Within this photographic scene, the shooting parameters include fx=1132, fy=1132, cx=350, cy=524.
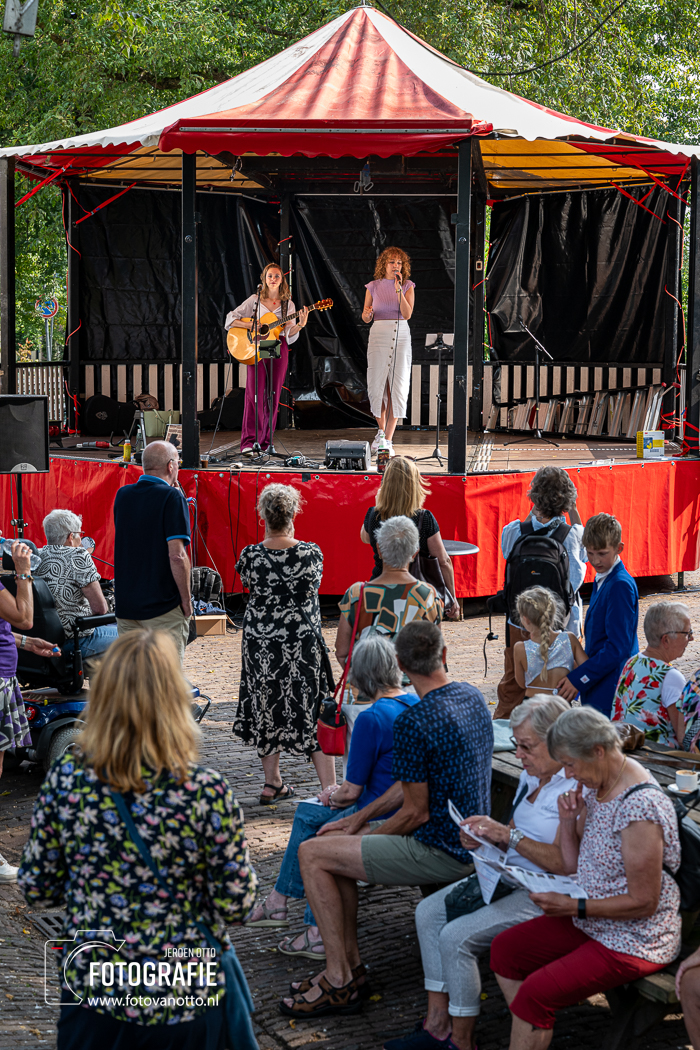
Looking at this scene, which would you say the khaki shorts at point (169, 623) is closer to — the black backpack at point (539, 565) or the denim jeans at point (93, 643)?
the denim jeans at point (93, 643)

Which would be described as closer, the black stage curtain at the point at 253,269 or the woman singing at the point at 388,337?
the woman singing at the point at 388,337

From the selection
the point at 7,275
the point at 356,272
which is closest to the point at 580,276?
the point at 356,272

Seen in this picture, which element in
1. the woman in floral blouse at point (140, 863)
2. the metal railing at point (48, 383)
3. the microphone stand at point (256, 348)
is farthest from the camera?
the metal railing at point (48, 383)

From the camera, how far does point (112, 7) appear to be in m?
13.6

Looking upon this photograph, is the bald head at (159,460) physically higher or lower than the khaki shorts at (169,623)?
higher

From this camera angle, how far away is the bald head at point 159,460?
17.3 feet

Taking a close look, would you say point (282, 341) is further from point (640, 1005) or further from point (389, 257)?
point (640, 1005)

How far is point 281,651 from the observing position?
16.6 ft

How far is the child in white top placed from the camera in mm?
4590

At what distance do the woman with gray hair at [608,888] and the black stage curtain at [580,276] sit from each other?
1039 cm

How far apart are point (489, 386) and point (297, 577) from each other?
31.1ft

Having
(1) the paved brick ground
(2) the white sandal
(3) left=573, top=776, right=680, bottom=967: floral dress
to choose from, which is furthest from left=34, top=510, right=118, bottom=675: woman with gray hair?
(3) left=573, top=776, right=680, bottom=967: floral dress

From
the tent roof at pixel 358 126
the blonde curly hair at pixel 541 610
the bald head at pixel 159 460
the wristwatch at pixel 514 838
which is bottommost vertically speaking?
the wristwatch at pixel 514 838

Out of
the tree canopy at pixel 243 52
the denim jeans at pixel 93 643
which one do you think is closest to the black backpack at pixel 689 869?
the denim jeans at pixel 93 643
